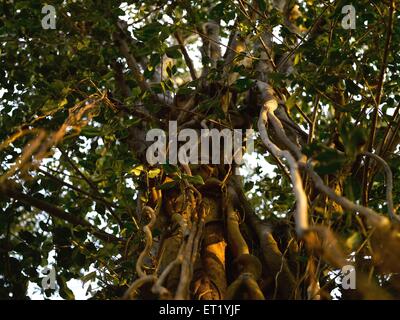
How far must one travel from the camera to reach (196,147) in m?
2.91

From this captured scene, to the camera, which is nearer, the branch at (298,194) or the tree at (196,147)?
the branch at (298,194)

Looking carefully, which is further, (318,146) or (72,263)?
(72,263)

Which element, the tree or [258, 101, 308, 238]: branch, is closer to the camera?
[258, 101, 308, 238]: branch

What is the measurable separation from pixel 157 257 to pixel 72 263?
2.76 feet

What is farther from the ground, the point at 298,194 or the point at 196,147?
the point at 196,147

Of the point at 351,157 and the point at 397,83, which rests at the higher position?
the point at 397,83

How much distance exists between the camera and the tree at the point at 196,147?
2143mm

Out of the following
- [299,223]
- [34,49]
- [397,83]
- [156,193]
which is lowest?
[299,223]

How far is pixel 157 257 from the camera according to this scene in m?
2.41

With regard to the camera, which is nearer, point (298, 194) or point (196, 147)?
point (298, 194)

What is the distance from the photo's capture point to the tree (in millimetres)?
2143

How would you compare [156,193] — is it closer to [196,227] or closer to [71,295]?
[196,227]

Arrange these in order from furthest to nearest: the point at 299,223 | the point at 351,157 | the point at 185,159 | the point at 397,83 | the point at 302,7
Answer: the point at 302,7
the point at 397,83
the point at 185,159
the point at 351,157
the point at 299,223
